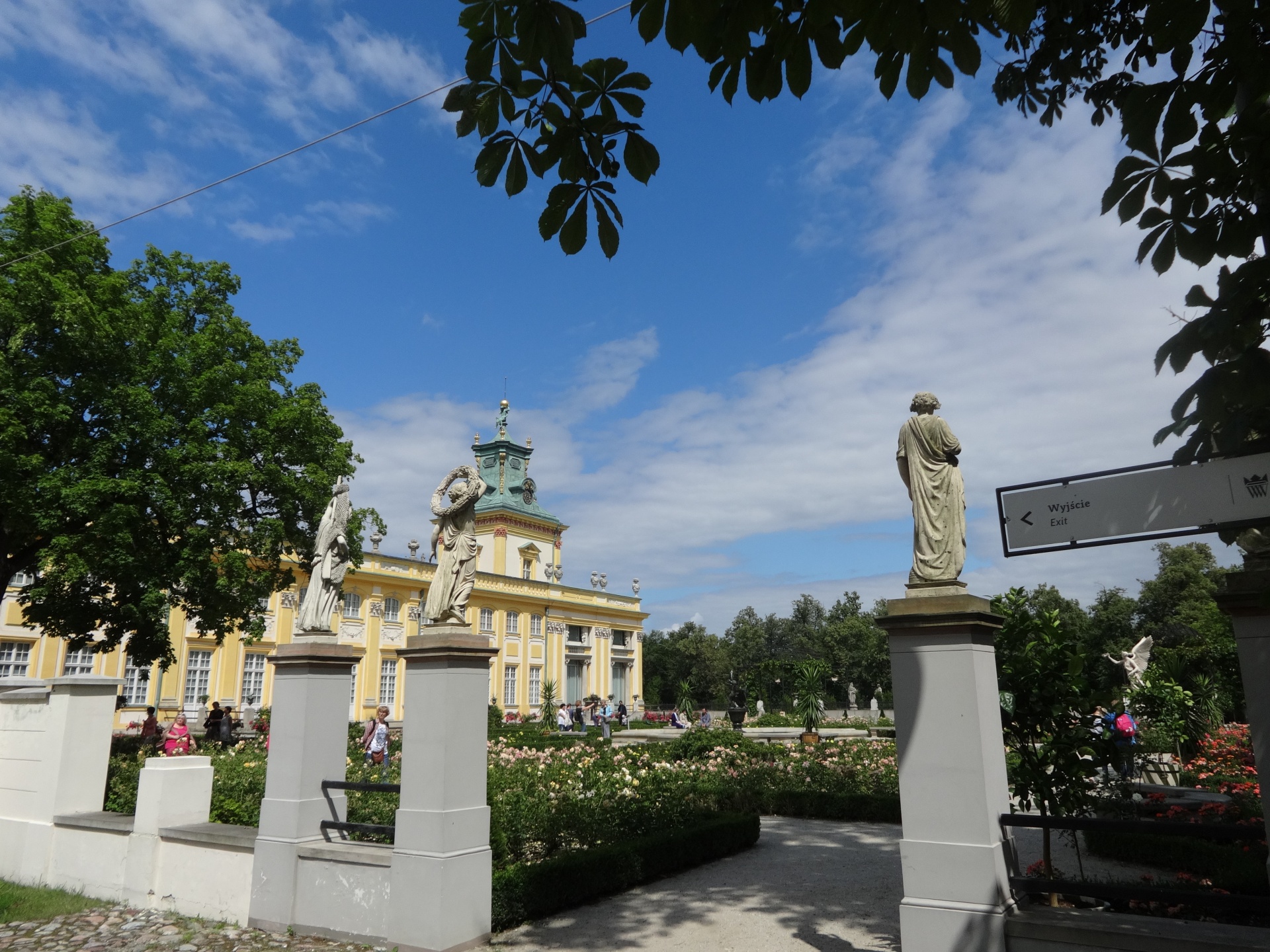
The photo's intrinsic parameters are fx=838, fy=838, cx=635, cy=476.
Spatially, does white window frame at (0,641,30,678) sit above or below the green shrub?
above

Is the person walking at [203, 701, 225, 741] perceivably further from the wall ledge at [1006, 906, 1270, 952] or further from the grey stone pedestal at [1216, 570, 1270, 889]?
the grey stone pedestal at [1216, 570, 1270, 889]

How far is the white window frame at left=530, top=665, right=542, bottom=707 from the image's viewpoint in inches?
1891

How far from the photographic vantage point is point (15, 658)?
92.8 feet

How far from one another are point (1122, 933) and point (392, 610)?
40293 mm

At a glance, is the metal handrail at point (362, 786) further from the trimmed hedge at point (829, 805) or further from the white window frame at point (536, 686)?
the white window frame at point (536, 686)

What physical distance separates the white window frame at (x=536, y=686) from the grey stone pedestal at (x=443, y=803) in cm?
4242

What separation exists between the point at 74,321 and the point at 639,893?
1585 cm

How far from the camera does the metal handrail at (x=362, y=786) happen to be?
7.02 m

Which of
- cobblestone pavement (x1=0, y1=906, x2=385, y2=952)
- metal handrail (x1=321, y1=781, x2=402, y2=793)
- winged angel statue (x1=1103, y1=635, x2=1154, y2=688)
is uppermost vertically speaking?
winged angel statue (x1=1103, y1=635, x2=1154, y2=688)

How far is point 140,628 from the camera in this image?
702 inches

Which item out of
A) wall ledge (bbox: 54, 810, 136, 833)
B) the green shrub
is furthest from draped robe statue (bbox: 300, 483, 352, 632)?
the green shrub

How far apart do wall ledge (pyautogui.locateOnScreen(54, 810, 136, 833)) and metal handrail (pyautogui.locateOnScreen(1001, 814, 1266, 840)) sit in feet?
28.0

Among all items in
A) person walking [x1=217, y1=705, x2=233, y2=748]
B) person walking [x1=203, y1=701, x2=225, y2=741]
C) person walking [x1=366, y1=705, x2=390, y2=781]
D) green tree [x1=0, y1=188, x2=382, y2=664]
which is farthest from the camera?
person walking [x1=203, y1=701, x2=225, y2=741]

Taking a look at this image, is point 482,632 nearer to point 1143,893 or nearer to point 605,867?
point 605,867
